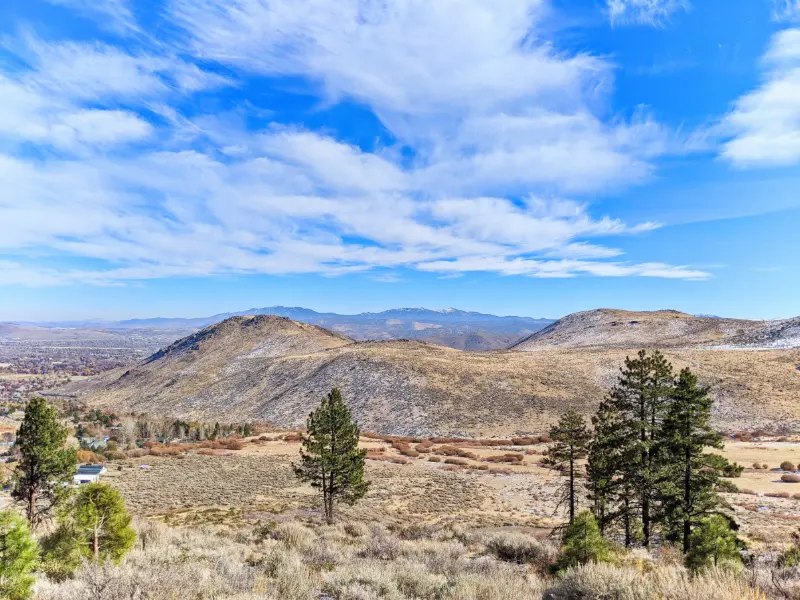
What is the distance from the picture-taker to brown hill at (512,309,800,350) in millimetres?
97812

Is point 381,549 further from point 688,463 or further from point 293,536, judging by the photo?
point 688,463

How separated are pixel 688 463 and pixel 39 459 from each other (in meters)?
26.2

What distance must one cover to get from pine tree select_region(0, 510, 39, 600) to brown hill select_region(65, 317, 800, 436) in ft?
192

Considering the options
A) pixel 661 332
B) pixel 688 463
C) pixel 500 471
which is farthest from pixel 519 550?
pixel 661 332

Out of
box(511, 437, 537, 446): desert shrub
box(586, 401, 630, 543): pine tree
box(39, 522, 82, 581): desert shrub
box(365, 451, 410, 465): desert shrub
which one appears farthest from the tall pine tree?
box(511, 437, 537, 446): desert shrub

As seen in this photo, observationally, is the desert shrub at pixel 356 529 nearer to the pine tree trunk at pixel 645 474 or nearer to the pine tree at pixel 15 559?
the pine tree trunk at pixel 645 474

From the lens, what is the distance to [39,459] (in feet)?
61.2

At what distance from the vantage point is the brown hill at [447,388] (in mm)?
64688

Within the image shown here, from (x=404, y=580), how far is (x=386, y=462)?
1596 inches

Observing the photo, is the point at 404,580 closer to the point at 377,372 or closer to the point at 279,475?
the point at 279,475

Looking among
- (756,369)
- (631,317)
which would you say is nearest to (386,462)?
(756,369)

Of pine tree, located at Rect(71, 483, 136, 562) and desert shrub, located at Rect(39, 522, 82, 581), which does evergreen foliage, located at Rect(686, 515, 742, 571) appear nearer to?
pine tree, located at Rect(71, 483, 136, 562)

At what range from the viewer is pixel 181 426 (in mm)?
71438

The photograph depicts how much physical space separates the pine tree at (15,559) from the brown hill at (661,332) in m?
117
